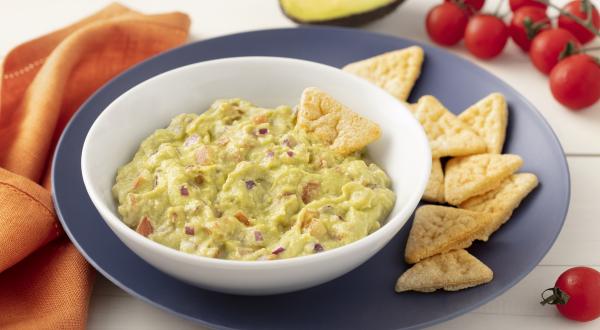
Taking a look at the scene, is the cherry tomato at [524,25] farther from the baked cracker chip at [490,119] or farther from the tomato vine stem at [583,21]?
the baked cracker chip at [490,119]

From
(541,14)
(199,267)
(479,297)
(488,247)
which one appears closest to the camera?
(199,267)

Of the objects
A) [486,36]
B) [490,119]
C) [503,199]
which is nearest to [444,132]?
[490,119]

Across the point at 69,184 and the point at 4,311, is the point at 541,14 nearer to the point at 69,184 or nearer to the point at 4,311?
the point at 69,184

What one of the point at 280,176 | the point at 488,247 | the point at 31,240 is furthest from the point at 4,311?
the point at 488,247

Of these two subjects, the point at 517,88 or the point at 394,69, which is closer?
the point at 394,69

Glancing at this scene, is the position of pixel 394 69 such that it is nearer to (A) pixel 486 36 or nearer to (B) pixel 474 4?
(A) pixel 486 36

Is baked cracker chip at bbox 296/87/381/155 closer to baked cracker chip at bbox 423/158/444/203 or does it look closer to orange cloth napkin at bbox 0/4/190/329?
baked cracker chip at bbox 423/158/444/203
